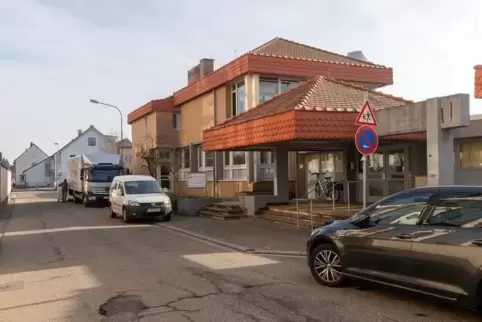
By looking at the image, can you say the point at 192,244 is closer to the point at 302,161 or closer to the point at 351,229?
the point at 351,229

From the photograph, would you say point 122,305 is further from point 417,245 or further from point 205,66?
point 205,66

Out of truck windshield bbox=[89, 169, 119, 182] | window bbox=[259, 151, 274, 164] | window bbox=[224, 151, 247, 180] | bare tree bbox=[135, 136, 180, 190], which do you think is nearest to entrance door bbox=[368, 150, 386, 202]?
window bbox=[259, 151, 274, 164]

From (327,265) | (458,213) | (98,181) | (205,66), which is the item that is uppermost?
(205,66)

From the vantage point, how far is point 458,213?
6.08 m

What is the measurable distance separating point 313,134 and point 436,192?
836 centimetres

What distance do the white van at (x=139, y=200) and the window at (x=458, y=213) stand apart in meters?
14.2

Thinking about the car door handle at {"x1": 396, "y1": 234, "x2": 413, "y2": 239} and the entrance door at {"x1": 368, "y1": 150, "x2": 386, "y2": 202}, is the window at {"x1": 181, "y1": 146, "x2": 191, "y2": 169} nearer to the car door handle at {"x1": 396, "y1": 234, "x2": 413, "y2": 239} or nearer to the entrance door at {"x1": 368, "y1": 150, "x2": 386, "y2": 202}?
the entrance door at {"x1": 368, "y1": 150, "x2": 386, "y2": 202}

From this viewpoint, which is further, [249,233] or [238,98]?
[238,98]

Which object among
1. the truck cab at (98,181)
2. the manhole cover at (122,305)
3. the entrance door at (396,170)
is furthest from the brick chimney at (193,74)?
the manhole cover at (122,305)

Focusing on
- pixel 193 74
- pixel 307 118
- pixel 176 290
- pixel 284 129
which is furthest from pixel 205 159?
pixel 176 290

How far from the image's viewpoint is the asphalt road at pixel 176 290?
6250 mm

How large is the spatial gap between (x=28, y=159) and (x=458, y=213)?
116 meters

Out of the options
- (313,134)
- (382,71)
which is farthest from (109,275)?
(382,71)

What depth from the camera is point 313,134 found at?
14.7 m
